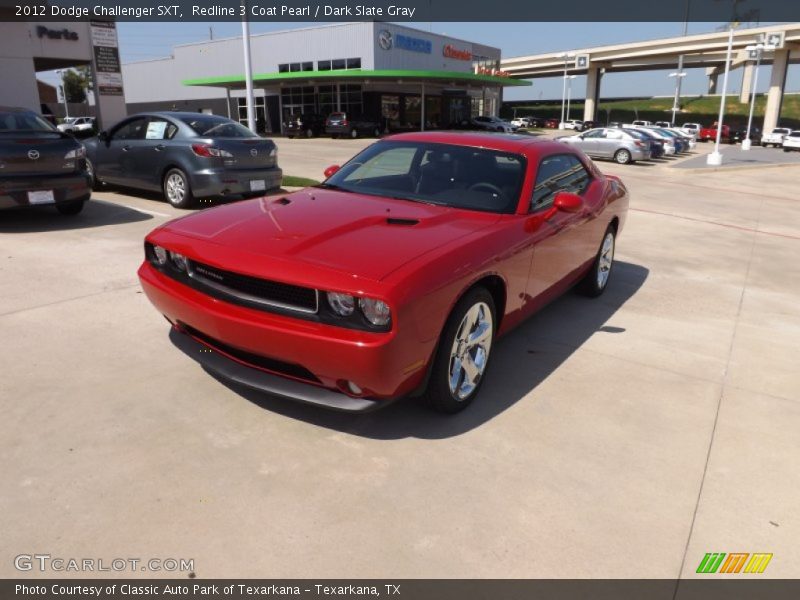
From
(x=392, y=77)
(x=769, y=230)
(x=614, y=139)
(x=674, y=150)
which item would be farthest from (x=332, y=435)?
(x=392, y=77)

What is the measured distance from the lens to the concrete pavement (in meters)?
2.55

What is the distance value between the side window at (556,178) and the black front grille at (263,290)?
187 cm

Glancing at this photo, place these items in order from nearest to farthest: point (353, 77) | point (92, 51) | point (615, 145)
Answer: point (92, 51) < point (615, 145) < point (353, 77)

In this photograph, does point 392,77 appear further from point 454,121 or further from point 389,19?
point 454,121

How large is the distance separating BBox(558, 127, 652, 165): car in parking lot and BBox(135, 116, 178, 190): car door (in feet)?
64.6

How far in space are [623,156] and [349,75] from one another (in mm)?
20009

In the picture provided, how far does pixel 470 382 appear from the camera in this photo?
366 cm

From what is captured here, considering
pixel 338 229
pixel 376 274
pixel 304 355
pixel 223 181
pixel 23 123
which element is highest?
pixel 23 123

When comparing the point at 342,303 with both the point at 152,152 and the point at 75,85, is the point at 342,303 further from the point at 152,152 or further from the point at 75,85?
the point at 75,85

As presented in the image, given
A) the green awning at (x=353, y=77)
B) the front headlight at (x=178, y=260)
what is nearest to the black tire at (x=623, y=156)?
the green awning at (x=353, y=77)

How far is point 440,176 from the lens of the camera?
4469 millimetres

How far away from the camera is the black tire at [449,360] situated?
10.8ft

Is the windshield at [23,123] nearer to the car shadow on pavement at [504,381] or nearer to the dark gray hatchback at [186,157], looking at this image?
the dark gray hatchback at [186,157]

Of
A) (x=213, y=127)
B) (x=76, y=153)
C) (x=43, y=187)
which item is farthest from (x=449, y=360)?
(x=213, y=127)
